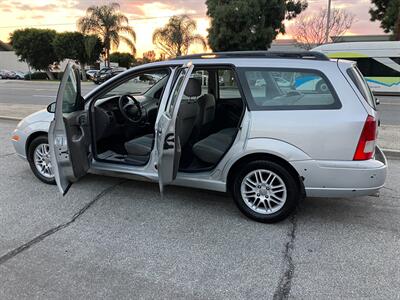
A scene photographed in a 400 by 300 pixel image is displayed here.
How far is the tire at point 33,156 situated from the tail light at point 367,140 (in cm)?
364

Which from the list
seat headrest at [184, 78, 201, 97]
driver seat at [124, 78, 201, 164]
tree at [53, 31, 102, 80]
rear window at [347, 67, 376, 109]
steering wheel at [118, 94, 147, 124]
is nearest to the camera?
rear window at [347, 67, 376, 109]

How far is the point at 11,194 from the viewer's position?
4.39 m

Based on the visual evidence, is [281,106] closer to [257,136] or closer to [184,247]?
[257,136]

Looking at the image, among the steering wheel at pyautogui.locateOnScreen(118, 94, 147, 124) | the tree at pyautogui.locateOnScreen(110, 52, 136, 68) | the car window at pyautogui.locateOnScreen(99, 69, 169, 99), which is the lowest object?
the tree at pyautogui.locateOnScreen(110, 52, 136, 68)

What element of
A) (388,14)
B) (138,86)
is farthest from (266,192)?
(388,14)

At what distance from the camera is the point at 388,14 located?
25812 mm

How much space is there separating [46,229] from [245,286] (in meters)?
2.05

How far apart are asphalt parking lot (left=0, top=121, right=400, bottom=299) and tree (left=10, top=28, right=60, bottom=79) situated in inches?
1700

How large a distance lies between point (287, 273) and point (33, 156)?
3586mm

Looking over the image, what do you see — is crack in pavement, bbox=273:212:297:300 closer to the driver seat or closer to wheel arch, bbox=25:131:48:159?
the driver seat

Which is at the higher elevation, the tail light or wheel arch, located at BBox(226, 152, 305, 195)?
the tail light

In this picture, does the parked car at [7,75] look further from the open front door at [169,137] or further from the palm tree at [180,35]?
the open front door at [169,137]

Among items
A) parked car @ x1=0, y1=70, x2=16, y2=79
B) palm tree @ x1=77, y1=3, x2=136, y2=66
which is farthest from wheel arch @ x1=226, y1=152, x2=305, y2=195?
parked car @ x1=0, y1=70, x2=16, y2=79

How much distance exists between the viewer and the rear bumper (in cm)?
330
